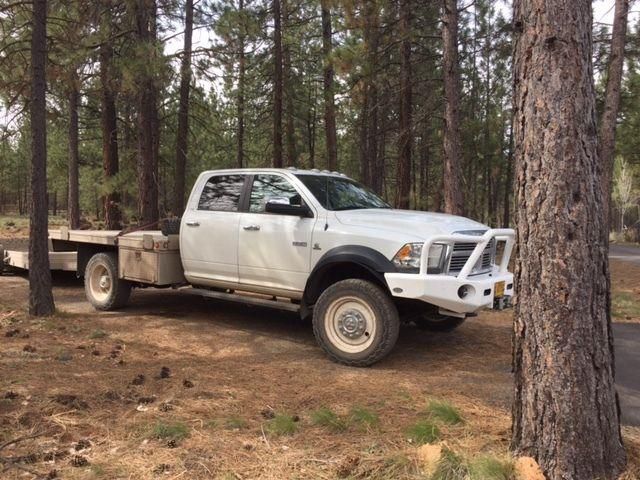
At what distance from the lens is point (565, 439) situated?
3.09 m

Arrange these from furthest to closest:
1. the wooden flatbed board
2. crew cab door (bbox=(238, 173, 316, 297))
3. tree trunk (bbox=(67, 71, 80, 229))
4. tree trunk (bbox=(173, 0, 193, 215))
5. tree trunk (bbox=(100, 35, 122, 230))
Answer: tree trunk (bbox=(67, 71, 80, 229)), tree trunk (bbox=(100, 35, 122, 230)), tree trunk (bbox=(173, 0, 193, 215)), the wooden flatbed board, crew cab door (bbox=(238, 173, 316, 297))

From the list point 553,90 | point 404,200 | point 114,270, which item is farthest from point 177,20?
point 553,90

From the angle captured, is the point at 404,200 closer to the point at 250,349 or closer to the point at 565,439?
the point at 250,349

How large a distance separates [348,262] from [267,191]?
168cm

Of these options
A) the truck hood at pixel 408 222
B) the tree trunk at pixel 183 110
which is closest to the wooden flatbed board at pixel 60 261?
the truck hood at pixel 408 222

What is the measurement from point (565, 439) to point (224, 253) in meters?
4.91

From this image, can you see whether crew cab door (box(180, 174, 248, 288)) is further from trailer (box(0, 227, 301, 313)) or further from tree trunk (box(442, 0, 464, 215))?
tree trunk (box(442, 0, 464, 215))

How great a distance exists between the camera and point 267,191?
22.8ft

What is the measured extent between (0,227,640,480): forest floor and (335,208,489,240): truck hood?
1.45 meters

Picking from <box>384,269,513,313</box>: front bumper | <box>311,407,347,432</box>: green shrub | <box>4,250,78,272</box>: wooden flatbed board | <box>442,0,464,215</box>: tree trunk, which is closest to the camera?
<box>311,407,347,432</box>: green shrub

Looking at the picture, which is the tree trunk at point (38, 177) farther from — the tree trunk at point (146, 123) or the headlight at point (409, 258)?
the headlight at point (409, 258)

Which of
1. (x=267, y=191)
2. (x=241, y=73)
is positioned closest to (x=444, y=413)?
(x=267, y=191)

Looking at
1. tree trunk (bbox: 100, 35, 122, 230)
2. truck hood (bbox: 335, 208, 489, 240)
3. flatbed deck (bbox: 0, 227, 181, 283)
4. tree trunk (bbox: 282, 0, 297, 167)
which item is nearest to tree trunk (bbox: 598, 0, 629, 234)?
truck hood (bbox: 335, 208, 489, 240)

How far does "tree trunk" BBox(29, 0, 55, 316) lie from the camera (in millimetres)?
7277
